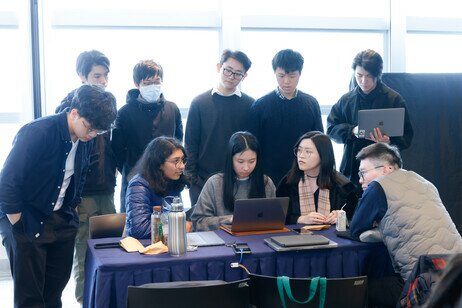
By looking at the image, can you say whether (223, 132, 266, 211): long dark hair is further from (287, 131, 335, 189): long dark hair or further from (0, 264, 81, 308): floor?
(0, 264, 81, 308): floor

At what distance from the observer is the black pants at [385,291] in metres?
2.64

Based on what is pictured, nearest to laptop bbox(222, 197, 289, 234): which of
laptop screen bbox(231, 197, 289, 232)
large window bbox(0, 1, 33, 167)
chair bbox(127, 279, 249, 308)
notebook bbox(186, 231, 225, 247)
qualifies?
laptop screen bbox(231, 197, 289, 232)

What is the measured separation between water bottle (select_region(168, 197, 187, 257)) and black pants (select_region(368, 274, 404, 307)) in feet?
2.90

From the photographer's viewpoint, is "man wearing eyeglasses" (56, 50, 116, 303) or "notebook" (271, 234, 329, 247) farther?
"man wearing eyeglasses" (56, 50, 116, 303)

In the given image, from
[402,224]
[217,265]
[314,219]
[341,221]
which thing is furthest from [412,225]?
[217,265]

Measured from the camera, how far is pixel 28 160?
2.61m

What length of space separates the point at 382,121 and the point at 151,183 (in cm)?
162

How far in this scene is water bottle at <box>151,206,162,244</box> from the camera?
2.67 meters

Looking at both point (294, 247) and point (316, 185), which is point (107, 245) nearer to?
point (294, 247)

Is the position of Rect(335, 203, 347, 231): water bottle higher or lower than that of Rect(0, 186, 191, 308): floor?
higher

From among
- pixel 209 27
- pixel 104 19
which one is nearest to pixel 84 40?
pixel 104 19

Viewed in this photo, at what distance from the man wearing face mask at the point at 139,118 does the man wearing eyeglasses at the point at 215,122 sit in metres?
0.20

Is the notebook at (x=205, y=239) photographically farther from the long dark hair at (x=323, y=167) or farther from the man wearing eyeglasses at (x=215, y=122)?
the man wearing eyeglasses at (x=215, y=122)

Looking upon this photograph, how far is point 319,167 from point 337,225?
0.42 metres
